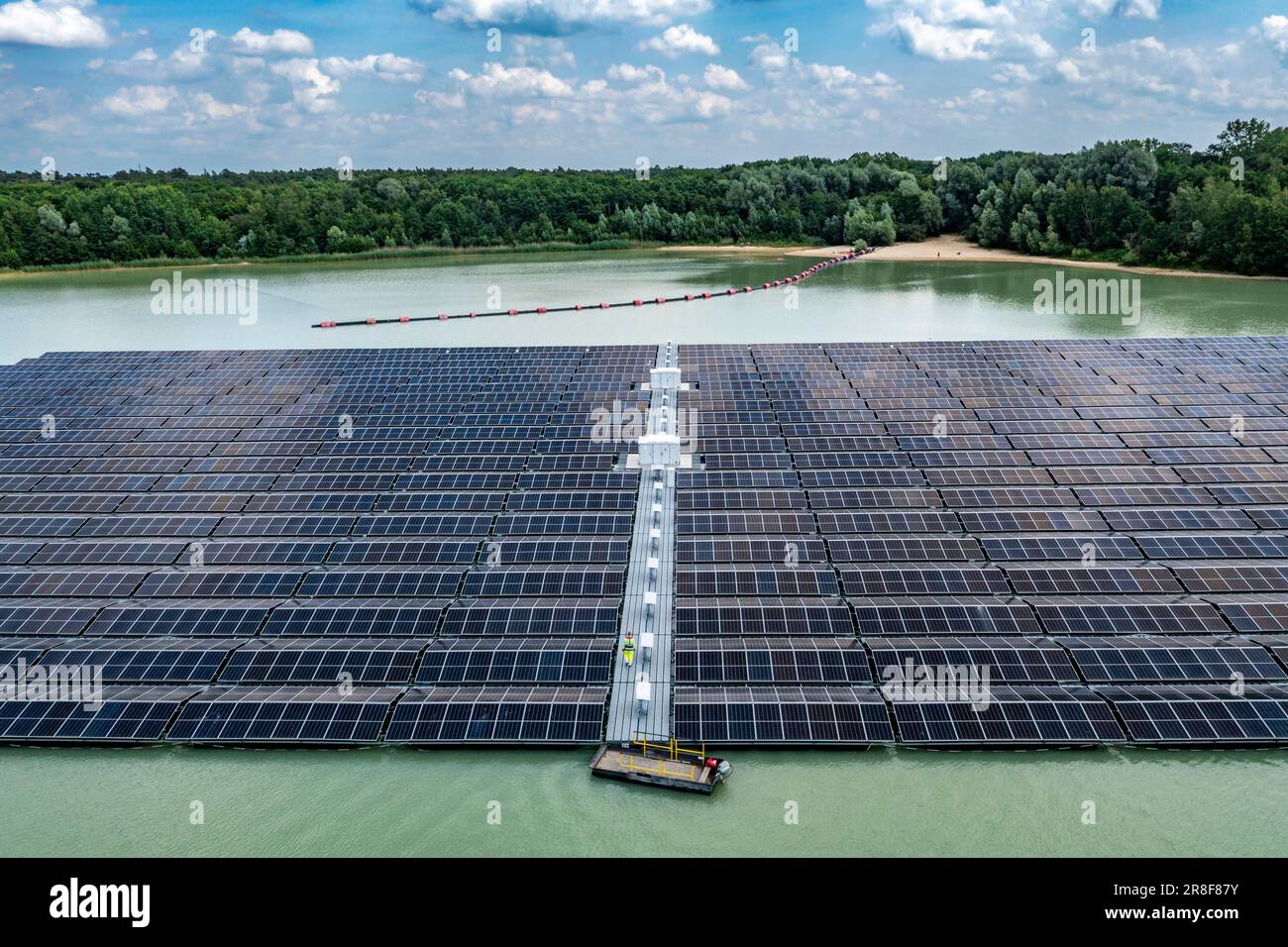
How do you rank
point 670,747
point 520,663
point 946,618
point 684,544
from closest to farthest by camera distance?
1. point 670,747
2. point 520,663
3. point 946,618
4. point 684,544

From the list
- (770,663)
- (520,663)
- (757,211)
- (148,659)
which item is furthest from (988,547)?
(757,211)

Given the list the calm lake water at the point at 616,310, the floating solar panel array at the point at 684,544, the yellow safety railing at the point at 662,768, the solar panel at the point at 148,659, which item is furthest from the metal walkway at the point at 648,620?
the calm lake water at the point at 616,310

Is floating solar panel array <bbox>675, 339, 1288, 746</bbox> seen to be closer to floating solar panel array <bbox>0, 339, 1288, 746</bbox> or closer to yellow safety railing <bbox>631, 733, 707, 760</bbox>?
floating solar panel array <bbox>0, 339, 1288, 746</bbox>

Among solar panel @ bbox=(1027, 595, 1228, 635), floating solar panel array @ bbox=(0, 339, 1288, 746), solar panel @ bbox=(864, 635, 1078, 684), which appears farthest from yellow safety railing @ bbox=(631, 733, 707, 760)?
solar panel @ bbox=(1027, 595, 1228, 635)

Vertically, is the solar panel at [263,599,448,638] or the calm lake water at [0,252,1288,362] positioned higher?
the calm lake water at [0,252,1288,362]

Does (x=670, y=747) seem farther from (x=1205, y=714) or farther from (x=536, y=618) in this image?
(x=1205, y=714)

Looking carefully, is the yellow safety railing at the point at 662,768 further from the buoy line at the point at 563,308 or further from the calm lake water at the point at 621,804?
the buoy line at the point at 563,308

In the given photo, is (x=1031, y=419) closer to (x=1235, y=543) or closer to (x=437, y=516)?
(x=1235, y=543)
